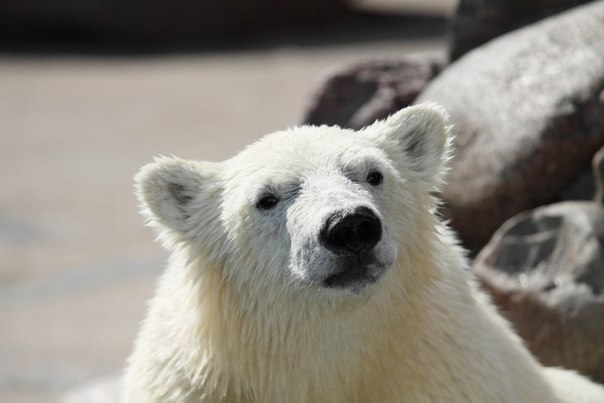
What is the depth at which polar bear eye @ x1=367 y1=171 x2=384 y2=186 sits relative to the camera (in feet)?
11.8

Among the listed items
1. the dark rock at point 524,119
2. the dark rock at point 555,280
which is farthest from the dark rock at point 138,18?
the dark rock at point 555,280

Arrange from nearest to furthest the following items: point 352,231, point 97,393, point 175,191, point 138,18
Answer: point 352,231, point 175,191, point 97,393, point 138,18

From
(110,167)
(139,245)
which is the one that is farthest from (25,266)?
(110,167)

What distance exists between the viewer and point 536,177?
211 inches

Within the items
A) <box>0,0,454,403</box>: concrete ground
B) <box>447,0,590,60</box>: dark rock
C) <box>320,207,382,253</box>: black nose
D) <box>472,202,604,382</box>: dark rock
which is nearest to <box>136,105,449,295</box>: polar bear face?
<box>320,207,382,253</box>: black nose

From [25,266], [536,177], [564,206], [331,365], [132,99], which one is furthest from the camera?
[132,99]

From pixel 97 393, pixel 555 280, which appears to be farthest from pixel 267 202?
pixel 97 393

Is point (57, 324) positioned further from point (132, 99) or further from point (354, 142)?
point (132, 99)

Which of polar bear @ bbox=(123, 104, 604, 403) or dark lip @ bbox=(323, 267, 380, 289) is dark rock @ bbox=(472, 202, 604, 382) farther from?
dark lip @ bbox=(323, 267, 380, 289)

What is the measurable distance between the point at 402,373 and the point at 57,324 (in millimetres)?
4523

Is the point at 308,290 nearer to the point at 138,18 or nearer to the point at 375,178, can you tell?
the point at 375,178

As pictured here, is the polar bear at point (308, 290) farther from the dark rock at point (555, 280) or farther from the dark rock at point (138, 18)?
the dark rock at point (138, 18)

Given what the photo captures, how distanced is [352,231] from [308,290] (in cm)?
31

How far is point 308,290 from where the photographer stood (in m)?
3.43
